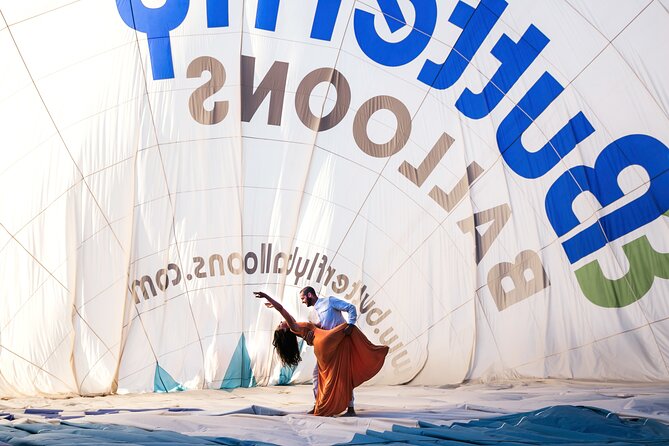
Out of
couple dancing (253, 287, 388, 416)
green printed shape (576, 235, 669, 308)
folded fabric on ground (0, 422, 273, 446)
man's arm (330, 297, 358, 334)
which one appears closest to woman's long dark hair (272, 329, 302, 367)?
couple dancing (253, 287, 388, 416)

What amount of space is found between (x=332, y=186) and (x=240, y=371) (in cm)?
192

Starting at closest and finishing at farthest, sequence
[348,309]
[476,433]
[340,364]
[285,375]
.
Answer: [476,433], [340,364], [348,309], [285,375]

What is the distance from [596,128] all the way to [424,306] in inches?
85.5

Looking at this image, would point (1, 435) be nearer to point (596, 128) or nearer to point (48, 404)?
point (48, 404)

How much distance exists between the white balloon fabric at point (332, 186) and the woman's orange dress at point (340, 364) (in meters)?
1.97

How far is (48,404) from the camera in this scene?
5.52m

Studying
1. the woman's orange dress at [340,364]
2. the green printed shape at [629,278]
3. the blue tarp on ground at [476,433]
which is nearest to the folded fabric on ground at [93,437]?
the blue tarp on ground at [476,433]

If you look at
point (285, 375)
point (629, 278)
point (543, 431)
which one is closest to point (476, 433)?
point (543, 431)

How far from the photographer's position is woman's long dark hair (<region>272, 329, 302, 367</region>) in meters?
5.37

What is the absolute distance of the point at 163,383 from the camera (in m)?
6.54

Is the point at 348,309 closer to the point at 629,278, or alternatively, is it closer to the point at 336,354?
the point at 336,354

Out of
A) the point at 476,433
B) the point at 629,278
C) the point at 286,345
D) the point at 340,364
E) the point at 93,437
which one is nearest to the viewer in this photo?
the point at 93,437

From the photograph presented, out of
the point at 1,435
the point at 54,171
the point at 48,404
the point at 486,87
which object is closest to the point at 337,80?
the point at 486,87

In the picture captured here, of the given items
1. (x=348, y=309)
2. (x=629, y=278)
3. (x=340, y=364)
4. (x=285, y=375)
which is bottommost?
(x=340, y=364)
